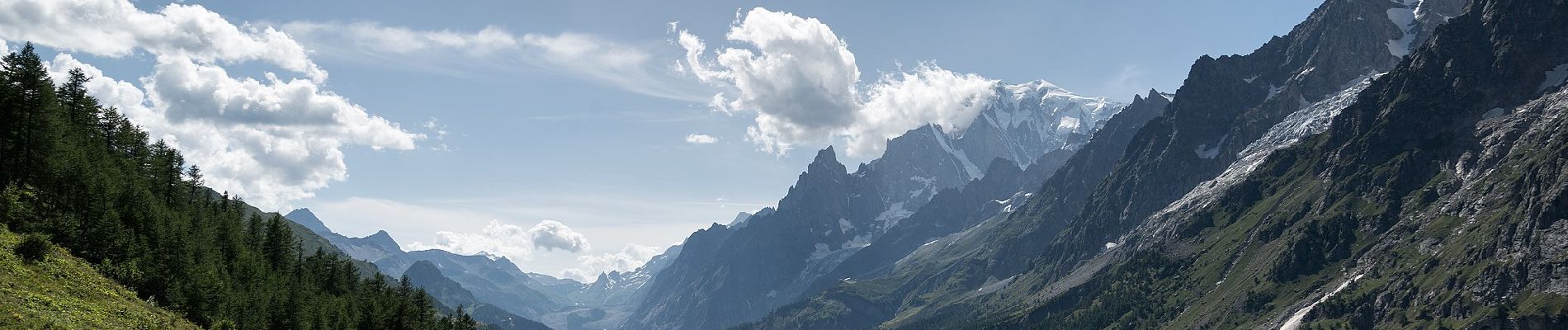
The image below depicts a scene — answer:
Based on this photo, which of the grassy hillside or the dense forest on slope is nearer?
the grassy hillside

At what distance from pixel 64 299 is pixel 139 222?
1019 inches

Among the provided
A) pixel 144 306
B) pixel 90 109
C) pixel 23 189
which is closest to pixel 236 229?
pixel 90 109

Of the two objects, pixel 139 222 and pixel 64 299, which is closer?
pixel 64 299

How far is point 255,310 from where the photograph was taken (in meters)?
81.8

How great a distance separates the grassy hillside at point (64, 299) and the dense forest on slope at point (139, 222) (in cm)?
183

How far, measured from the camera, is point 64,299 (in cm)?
5747

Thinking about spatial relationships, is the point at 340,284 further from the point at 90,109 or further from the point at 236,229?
the point at 90,109

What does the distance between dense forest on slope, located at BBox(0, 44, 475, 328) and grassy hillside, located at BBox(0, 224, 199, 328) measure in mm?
1833

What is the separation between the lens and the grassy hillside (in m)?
51.4

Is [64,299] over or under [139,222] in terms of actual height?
under

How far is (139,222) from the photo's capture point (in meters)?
80.4

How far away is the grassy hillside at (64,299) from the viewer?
169 ft

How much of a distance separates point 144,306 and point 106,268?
7384 millimetres

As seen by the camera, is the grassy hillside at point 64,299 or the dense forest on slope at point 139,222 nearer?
the grassy hillside at point 64,299
